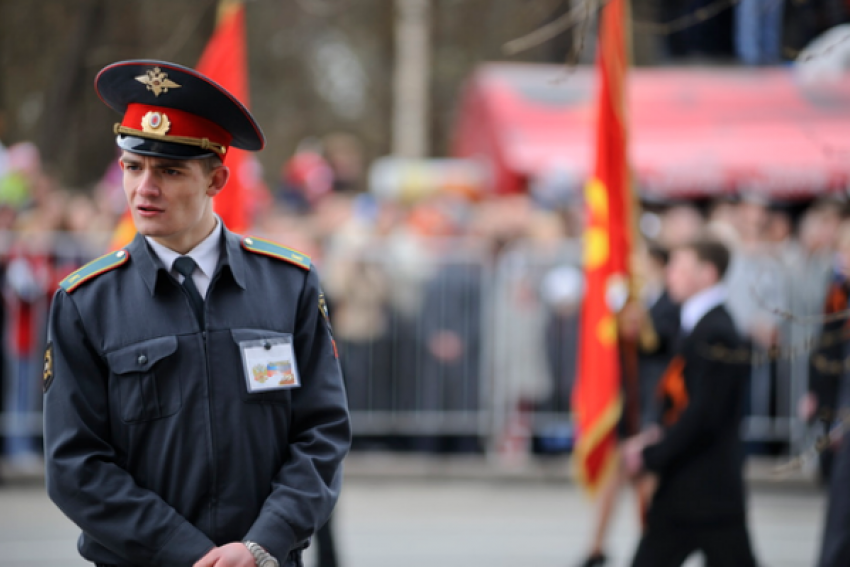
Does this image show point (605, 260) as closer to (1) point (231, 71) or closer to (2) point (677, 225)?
(1) point (231, 71)

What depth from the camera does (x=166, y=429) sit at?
3.00m

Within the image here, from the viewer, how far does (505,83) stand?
1744cm

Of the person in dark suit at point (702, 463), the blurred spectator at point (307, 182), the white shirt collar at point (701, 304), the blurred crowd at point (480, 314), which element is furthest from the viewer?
the blurred spectator at point (307, 182)

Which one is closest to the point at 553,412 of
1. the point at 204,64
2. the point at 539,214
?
the point at 539,214

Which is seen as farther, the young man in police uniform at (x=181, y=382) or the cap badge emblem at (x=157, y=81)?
the cap badge emblem at (x=157, y=81)

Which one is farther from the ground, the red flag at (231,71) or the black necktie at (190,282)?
the red flag at (231,71)

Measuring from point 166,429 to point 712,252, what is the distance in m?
3.45

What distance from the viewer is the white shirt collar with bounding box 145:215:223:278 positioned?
3.14 m

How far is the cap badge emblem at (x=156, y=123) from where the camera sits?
3104 millimetres

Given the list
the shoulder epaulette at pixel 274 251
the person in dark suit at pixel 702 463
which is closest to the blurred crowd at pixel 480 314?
the person in dark suit at pixel 702 463

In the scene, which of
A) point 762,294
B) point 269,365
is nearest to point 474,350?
point 762,294

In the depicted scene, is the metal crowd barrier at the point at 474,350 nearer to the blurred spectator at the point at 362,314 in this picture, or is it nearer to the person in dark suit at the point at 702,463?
the blurred spectator at the point at 362,314

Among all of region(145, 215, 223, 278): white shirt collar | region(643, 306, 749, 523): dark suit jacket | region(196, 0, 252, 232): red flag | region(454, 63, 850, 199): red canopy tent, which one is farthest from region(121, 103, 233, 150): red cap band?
region(454, 63, 850, 199): red canopy tent

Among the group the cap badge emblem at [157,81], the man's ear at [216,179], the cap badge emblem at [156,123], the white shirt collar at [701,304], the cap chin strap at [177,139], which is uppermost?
the cap badge emblem at [157,81]
